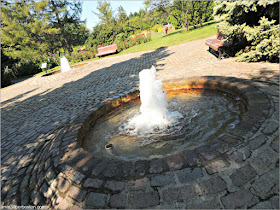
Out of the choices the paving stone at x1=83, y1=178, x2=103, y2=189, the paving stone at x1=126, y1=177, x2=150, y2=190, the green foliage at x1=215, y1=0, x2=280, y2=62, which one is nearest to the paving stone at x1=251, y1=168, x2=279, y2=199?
the paving stone at x1=126, y1=177, x2=150, y2=190

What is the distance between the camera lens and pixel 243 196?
5.03ft

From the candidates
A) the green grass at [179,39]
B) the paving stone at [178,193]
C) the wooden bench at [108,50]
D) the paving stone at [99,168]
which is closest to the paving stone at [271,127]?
the paving stone at [178,193]

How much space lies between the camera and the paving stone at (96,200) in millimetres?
1728

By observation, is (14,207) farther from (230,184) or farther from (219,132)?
(219,132)

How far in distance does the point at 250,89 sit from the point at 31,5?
2884 cm

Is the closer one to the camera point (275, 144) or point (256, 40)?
point (275, 144)

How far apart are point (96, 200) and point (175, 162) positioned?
96 cm

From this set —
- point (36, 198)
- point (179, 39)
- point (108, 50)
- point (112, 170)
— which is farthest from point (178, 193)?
point (108, 50)

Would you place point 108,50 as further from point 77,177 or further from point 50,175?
point 77,177

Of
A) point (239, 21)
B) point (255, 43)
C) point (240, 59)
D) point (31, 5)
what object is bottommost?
point (240, 59)

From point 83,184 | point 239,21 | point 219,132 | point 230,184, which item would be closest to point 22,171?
point 83,184

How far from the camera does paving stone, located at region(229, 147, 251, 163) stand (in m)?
1.82

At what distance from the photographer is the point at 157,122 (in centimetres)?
338

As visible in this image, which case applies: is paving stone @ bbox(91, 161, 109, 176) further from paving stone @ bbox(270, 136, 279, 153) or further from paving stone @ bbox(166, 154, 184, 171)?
paving stone @ bbox(270, 136, 279, 153)
